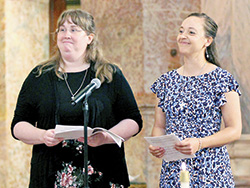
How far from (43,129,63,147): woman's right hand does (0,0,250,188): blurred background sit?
2.85 metres

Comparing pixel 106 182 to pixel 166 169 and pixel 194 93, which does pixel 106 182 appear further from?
pixel 194 93

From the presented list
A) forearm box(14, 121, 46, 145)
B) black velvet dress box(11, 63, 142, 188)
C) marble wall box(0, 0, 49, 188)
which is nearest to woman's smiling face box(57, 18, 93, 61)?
black velvet dress box(11, 63, 142, 188)

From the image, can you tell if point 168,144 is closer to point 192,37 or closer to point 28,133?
point 192,37

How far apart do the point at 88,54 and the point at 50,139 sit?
2.24ft

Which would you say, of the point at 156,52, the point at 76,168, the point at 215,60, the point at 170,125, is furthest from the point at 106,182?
the point at 156,52

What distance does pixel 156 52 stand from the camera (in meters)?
5.89

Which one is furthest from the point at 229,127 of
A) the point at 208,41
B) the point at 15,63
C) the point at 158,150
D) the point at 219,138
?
the point at 15,63

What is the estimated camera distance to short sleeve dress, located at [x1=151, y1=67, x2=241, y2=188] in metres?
3.24

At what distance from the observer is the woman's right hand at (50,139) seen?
3062 mm

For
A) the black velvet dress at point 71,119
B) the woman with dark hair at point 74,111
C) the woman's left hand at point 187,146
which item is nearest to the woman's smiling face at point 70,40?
the woman with dark hair at point 74,111

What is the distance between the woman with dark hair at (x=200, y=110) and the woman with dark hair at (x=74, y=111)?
255mm

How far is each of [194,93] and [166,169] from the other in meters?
0.50

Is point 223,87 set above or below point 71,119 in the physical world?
above

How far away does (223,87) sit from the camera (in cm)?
327
